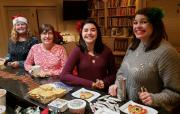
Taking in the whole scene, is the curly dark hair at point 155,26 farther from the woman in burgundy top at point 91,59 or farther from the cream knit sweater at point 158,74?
the woman in burgundy top at point 91,59

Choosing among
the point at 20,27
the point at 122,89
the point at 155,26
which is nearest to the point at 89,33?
the point at 155,26

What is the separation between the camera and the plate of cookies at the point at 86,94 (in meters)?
1.42

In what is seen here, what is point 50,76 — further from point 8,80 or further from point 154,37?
point 154,37

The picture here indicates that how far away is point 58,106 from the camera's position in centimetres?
125

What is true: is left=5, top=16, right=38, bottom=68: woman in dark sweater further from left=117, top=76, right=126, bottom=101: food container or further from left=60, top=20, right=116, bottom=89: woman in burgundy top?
left=117, top=76, right=126, bottom=101: food container

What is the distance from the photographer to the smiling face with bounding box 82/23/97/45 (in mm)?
1950

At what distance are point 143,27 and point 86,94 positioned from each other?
671 millimetres

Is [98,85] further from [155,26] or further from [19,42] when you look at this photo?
[19,42]

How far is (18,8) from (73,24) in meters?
1.92

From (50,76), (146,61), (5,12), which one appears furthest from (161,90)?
(5,12)

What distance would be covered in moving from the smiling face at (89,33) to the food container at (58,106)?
79 cm

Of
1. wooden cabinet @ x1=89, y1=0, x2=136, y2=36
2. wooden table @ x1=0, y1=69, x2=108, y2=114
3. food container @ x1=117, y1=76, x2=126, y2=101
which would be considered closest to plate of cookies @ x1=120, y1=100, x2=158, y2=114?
food container @ x1=117, y1=76, x2=126, y2=101

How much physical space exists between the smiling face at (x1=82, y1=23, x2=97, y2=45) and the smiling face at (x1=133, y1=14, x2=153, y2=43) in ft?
1.67

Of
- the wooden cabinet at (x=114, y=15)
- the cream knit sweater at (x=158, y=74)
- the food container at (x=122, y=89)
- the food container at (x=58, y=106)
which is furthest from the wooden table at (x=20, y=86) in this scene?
the wooden cabinet at (x=114, y=15)
